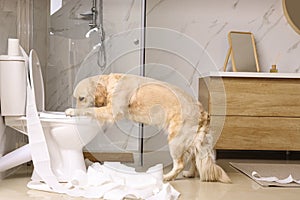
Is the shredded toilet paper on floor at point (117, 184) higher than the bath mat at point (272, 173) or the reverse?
higher

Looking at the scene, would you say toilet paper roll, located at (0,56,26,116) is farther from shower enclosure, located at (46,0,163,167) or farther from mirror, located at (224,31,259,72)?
mirror, located at (224,31,259,72)

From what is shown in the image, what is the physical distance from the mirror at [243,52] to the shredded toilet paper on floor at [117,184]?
1456 mm

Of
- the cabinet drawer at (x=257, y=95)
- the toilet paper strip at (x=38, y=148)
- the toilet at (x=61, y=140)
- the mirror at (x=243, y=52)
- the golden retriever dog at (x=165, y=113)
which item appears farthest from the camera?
the mirror at (x=243, y=52)

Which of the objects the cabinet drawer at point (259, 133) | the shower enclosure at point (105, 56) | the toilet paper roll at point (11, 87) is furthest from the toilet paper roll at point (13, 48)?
the cabinet drawer at point (259, 133)

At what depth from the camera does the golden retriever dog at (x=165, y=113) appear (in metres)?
2.45

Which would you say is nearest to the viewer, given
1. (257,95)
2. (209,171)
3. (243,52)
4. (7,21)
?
(209,171)

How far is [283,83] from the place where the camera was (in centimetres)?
321

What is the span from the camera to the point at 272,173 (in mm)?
2838

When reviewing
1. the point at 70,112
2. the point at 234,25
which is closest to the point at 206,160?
the point at 70,112

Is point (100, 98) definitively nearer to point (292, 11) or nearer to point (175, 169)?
point (175, 169)

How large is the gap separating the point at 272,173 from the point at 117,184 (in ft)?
3.77

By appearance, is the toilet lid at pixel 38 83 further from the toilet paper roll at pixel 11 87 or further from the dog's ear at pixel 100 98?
the dog's ear at pixel 100 98

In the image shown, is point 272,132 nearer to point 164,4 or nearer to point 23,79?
point 164,4

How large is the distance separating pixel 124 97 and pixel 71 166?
47cm
